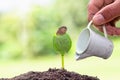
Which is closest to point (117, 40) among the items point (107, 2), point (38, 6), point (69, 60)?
point (69, 60)

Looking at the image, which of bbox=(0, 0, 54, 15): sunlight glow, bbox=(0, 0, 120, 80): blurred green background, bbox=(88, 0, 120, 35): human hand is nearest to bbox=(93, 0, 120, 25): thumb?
bbox=(88, 0, 120, 35): human hand

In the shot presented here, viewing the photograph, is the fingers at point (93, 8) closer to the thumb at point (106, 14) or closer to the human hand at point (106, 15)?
the human hand at point (106, 15)

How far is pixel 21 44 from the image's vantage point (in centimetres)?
509

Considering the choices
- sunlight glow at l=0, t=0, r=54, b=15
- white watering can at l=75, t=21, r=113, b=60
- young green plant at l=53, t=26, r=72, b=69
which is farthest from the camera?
sunlight glow at l=0, t=0, r=54, b=15

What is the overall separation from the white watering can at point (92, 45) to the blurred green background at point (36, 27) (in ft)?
11.1

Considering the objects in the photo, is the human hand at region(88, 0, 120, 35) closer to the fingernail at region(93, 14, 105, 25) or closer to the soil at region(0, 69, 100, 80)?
the fingernail at region(93, 14, 105, 25)

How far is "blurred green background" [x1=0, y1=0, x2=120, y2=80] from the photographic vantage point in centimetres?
482

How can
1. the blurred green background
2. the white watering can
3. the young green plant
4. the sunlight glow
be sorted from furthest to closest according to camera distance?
1. the sunlight glow
2. the blurred green background
3. the young green plant
4. the white watering can

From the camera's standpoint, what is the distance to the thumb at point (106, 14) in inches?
48.3

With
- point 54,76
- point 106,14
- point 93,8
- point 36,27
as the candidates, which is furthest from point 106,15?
point 36,27

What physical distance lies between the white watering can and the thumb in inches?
1.3

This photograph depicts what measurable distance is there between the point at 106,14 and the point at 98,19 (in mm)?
34

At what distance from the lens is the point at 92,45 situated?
1.16 m

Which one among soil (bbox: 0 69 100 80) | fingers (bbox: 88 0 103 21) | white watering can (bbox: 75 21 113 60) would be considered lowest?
soil (bbox: 0 69 100 80)
